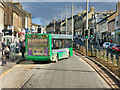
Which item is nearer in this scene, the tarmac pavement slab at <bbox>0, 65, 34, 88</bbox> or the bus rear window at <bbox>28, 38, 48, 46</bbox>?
the tarmac pavement slab at <bbox>0, 65, 34, 88</bbox>

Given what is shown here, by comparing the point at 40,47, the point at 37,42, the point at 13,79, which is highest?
the point at 37,42

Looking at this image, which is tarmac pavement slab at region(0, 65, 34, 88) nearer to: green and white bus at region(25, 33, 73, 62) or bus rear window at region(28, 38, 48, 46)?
green and white bus at region(25, 33, 73, 62)

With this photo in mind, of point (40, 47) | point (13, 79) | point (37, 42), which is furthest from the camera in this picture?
point (37, 42)

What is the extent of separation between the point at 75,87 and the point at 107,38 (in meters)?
55.3

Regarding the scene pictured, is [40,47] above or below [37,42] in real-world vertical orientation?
below

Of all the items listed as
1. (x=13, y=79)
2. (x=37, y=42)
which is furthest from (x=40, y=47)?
(x=13, y=79)

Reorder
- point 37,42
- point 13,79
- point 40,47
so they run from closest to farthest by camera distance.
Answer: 1. point 13,79
2. point 40,47
3. point 37,42

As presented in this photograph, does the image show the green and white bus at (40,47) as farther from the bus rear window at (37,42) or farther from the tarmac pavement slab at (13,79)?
the tarmac pavement slab at (13,79)

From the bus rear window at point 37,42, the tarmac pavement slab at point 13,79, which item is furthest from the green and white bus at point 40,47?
the tarmac pavement slab at point 13,79

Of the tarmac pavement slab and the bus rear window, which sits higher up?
the bus rear window

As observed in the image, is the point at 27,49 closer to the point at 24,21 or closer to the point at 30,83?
the point at 30,83

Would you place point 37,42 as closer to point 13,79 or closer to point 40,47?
point 40,47

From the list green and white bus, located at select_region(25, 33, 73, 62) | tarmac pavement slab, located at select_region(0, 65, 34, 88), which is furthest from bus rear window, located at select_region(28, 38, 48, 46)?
tarmac pavement slab, located at select_region(0, 65, 34, 88)

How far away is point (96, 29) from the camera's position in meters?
76.8
